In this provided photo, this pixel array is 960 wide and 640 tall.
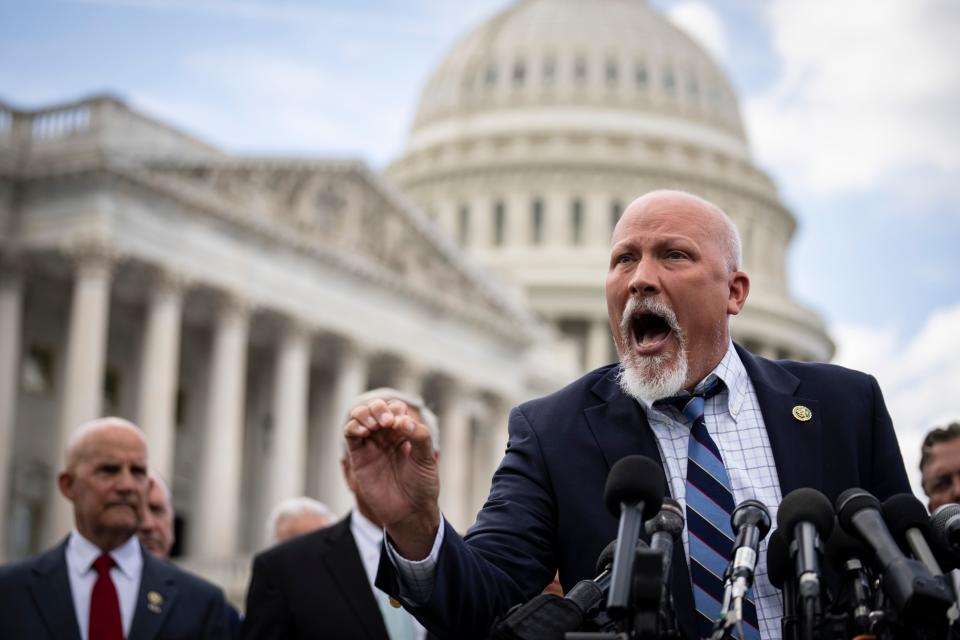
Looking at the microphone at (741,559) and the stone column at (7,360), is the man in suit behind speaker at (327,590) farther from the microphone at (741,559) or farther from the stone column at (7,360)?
the stone column at (7,360)

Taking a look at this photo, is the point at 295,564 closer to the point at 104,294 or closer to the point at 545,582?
the point at 545,582

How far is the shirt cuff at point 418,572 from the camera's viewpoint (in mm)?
4414

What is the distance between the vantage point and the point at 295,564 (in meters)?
8.68

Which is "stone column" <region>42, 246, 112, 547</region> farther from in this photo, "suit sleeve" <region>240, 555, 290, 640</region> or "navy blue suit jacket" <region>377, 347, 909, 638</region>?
"navy blue suit jacket" <region>377, 347, 909, 638</region>

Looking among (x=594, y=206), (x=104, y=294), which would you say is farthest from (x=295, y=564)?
(x=594, y=206)

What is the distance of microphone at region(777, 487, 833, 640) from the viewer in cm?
391

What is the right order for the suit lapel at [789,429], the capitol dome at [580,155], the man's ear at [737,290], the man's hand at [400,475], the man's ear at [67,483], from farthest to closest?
1. the capitol dome at [580,155]
2. the man's ear at [67,483]
3. the man's ear at [737,290]
4. the suit lapel at [789,429]
5. the man's hand at [400,475]

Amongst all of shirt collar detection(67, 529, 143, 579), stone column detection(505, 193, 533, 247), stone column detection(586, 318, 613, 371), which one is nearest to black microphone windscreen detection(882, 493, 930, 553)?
shirt collar detection(67, 529, 143, 579)

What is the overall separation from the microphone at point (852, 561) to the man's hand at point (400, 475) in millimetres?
1075

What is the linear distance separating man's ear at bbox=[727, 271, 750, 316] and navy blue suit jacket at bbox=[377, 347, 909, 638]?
0.19 meters

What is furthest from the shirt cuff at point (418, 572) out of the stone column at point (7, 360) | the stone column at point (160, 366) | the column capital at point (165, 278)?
the column capital at point (165, 278)

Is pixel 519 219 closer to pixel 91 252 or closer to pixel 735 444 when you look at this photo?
pixel 91 252

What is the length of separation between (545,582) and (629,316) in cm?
86

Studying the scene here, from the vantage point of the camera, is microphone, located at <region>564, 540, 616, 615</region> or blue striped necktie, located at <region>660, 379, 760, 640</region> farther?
blue striped necktie, located at <region>660, 379, 760, 640</region>
